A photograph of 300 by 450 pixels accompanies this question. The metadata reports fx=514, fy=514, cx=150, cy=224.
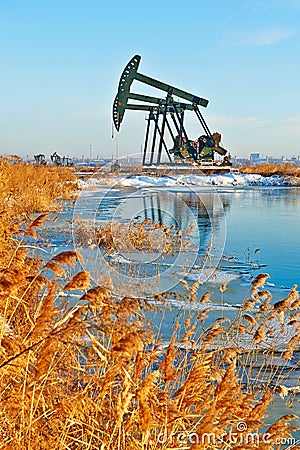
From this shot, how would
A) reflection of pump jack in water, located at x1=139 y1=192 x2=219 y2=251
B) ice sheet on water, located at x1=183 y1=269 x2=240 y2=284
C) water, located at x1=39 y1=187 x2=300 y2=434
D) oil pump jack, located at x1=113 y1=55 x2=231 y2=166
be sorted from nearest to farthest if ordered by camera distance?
1. water, located at x1=39 y1=187 x2=300 y2=434
2. ice sheet on water, located at x1=183 y1=269 x2=240 y2=284
3. reflection of pump jack in water, located at x1=139 y1=192 x2=219 y2=251
4. oil pump jack, located at x1=113 y1=55 x2=231 y2=166

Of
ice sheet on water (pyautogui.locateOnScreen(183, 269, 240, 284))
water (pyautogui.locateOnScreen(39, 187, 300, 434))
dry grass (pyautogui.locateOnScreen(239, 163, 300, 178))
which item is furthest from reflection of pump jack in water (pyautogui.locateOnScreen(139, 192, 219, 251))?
dry grass (pyautogui.locateOnScreen(239, 163, 300, 178))

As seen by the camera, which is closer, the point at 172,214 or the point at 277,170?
the point at 172,214

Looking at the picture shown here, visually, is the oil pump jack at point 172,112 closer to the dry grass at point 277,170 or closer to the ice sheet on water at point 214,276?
the dry grass at point 277,170

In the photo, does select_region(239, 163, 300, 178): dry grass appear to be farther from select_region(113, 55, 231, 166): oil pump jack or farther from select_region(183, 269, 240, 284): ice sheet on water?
select_region(183, 269, 240, 284): ice sheet on water

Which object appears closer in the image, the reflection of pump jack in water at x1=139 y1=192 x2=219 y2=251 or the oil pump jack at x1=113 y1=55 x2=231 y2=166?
the reflection of pump jack in water at x1=139 y1=192 x2=219 y2=251

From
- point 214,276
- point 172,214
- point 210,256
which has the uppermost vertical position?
point 172,214

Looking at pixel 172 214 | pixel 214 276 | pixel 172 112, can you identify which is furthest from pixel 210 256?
pixel 172 112

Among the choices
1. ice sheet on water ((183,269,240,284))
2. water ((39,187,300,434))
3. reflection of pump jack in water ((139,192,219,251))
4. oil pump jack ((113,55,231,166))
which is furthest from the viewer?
oil pump jack ((113,55,231,166))

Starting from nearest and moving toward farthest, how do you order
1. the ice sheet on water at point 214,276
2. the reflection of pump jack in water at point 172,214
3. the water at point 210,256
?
the water at point 210,256, the ice sheet on water at point 214,276, the reflection of pump jack in water at point 172,214

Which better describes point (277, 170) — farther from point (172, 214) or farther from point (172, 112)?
point (172, 214)

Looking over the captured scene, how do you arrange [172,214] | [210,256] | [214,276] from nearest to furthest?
[214,276]
[210,256]
[172,214]

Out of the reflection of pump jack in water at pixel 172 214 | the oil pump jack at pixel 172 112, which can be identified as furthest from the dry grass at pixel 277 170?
the reflection of pump jack in water at pixel 172 214

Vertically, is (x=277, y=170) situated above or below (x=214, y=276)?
above

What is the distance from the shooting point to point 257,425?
Result: 151 centimetres
